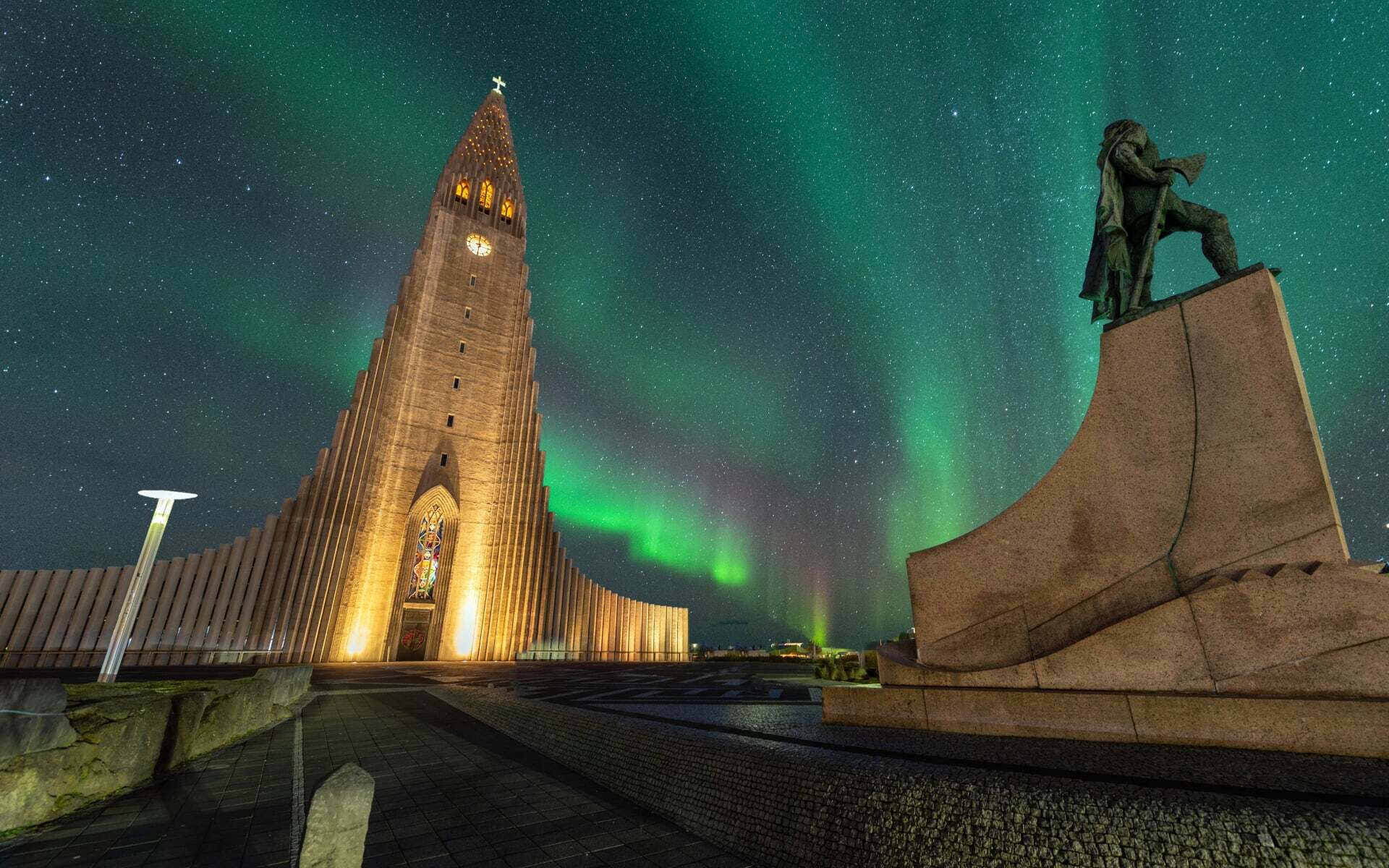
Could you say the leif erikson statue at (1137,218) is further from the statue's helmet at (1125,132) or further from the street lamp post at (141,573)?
the street lamp post at (141,573)

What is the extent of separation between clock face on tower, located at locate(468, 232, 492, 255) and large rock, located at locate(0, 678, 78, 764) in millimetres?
34487

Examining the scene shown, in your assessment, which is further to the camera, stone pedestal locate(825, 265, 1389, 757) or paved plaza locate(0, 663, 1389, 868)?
stone pedestal locate(825, 265, 1389, 757)

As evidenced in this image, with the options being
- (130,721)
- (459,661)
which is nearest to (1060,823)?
(130,721)

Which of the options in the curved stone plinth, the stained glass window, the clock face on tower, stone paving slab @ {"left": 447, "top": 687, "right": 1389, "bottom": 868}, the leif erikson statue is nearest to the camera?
stone paving slab @ {"left": 447, "top": 687, "right": 1389, "bottom": 868}

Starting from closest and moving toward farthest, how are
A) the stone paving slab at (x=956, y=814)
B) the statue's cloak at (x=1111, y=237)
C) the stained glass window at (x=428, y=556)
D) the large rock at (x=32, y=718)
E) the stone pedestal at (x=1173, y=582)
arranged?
the stone paving slab at (x=956, y=814)
the stone pedestal at (x=1173, y=582)
the large rock at (x=32, y=718)
the statue's cloak at (x=1111, y=237)
the stained glass window at (x=428, y=556)

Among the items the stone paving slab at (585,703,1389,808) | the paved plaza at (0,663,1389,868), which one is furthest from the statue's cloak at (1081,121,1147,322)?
the paved plaza at (0,663,1389,868)

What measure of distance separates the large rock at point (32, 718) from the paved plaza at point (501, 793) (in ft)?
1.80

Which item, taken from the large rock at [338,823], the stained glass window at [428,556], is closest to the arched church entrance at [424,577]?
the stained glass window at [428,556]

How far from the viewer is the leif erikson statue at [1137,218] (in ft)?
16.8

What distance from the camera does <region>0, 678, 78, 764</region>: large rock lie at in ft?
11.4

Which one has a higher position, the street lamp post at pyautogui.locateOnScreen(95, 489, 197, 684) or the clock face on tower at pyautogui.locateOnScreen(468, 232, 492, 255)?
the clock face on tower at pyautogui.locateOnScreen(468, 232, 492, 255)

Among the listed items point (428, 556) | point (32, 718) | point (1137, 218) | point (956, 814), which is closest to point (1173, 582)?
point (956, 814)

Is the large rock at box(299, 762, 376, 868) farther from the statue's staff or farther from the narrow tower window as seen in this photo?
the narrow tower window

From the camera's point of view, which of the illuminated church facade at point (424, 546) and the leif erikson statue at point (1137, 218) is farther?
the illuminated church facade at point (424, 546)
